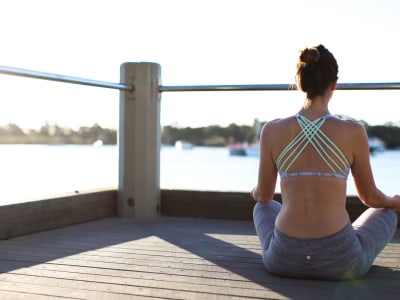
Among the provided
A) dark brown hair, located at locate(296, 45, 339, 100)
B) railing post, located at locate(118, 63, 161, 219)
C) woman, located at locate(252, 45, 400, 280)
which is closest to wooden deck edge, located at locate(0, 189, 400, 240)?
railing post, located at locate(118, 63, 161, 219)

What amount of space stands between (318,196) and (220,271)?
1.61 feet

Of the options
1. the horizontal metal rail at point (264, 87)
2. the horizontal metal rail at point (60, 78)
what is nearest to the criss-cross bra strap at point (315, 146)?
the horizontal metal rail at point (264, 87)

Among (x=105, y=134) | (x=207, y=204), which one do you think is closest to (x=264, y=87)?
(x=207, y=204)

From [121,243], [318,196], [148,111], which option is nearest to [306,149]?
[318,196]

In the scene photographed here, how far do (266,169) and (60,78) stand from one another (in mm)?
1348

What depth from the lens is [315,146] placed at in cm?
181

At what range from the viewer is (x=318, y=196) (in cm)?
178

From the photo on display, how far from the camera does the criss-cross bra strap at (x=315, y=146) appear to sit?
1.79 metres

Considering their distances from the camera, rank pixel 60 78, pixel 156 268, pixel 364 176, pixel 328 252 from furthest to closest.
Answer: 1. pixel 60 78
2. pixel 156 268
3. pixel 364 176
4. pixel 328 252

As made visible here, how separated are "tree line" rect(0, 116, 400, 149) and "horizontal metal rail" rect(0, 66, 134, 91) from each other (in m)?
0.46

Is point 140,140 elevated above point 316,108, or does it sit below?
below

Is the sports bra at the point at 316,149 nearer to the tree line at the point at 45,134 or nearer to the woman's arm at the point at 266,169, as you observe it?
the woman's arm at the point at 266,169

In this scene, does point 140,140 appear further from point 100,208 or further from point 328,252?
point 328,252

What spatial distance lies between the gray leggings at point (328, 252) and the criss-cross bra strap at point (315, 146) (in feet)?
0.76
